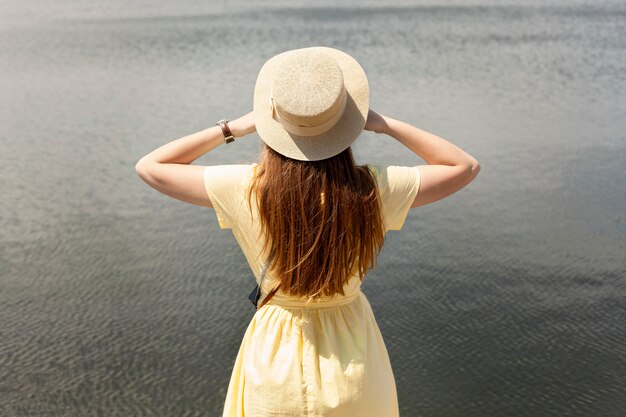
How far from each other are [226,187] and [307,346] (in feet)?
1.35

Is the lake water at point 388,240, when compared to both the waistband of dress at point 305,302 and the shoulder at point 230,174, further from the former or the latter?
the shoulder at point 230,174

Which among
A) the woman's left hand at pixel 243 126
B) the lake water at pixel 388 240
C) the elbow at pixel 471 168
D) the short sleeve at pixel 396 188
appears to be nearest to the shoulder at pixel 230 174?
the woman's left hand at pixel 243 126

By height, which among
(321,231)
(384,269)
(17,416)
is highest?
(321,231)

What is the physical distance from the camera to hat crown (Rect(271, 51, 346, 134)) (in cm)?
161

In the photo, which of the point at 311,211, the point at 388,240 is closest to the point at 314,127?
the point at 311,211

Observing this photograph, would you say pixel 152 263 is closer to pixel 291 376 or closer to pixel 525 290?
pixel 525 290

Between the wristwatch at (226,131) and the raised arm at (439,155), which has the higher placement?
the wristwatch at (226,131)

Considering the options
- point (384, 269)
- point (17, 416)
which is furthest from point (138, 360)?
point (384, 269)

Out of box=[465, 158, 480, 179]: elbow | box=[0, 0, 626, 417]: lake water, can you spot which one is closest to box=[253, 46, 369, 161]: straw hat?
box=[465, 158, 480, 179]: elbow

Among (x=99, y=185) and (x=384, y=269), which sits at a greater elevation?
(x=99, y=185)

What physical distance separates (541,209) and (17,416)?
3.44 m

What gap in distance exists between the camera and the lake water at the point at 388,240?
11.6 ft

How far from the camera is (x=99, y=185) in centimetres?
554

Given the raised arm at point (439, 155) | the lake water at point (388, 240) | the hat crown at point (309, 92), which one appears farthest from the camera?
the lake water at point (388, 240)
